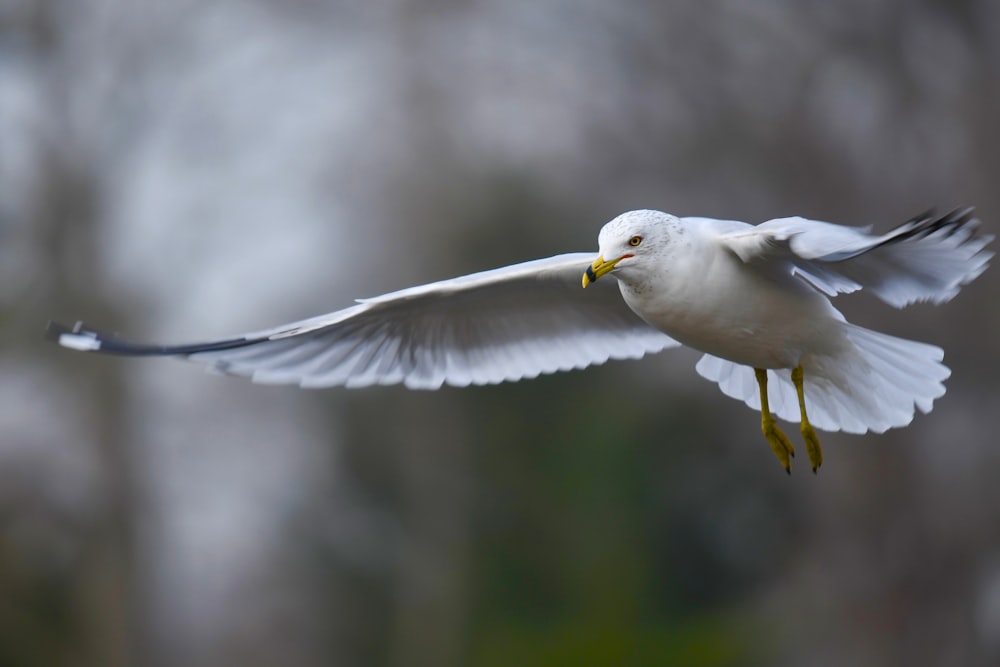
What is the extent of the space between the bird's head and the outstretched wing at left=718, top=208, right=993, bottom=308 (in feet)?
0.46

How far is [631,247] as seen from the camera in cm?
285

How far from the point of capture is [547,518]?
33.2ft

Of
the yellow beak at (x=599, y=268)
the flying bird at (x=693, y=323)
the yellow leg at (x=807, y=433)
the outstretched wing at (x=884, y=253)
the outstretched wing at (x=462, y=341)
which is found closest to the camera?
the outstretched wing at (x=884, y=253)

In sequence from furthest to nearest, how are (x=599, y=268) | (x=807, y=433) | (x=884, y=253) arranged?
(x=807, y=433) → (x=599, y=268) → (x=884, y=253)

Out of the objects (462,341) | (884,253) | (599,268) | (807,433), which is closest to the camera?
(884,253)

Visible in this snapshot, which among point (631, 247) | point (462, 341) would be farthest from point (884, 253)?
point (462, 341)

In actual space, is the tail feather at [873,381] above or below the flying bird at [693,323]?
below

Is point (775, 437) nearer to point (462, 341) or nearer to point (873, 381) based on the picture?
point (873, 381)

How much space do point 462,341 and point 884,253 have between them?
139 cm

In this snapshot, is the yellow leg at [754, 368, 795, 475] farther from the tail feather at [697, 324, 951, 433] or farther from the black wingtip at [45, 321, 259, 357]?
the black wingtip at [45, 321, 259, 357]

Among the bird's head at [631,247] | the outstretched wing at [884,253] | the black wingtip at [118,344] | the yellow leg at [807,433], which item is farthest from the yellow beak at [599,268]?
the black wingtip at [118,344]

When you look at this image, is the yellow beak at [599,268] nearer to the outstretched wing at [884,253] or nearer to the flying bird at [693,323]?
the flying bird at [693,323]

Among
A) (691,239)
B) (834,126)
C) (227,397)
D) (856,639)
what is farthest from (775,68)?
(691,239)

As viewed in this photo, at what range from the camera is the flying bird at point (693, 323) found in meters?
2.64
